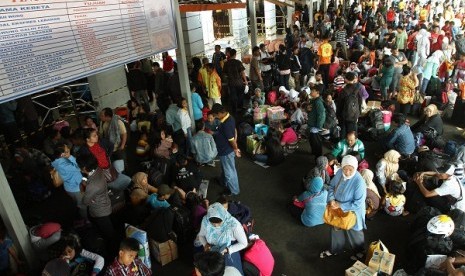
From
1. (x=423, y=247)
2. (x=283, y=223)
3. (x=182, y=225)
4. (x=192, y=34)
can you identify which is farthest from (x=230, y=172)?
(x=192, y=34)

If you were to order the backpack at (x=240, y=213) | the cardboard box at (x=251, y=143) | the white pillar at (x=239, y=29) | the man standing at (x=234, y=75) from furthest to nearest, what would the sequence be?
the white pillar at (x=239, y=29) < the man standing at (x=234, y=75) < the cardboard box at (x=251, y=143) < the backpack at (x=240, y=213)

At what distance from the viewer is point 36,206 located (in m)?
6.24

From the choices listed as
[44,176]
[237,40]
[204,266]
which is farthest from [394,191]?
[237,40]

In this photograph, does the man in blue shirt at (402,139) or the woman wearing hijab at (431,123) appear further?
the woman wearing hijab at (431,123)

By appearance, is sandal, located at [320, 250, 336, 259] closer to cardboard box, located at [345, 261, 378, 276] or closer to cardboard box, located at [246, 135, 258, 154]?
cardboard box, located at [345, 261, 378, 276]

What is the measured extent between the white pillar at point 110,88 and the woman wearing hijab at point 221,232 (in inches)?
236

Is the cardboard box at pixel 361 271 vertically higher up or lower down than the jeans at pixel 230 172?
lower down

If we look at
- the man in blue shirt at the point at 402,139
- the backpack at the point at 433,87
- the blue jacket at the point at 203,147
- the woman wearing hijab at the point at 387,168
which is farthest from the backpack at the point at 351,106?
the backpack at the point at 433,87

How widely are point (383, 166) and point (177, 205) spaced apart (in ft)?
10.7

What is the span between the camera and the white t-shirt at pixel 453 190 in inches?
183

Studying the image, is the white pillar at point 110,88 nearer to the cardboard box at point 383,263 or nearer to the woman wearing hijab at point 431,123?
the woman wearing hijab at point 431,123

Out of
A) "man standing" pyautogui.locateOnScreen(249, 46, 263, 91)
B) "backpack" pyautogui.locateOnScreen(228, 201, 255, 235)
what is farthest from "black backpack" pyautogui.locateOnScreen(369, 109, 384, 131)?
"backpack" pyautogui.locateOnScreen(228, 201, 255, 235)

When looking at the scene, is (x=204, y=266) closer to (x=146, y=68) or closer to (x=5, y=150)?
(x=5, y=150)

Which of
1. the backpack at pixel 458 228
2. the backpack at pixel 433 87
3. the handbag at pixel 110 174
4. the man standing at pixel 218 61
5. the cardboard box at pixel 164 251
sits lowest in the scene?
the cardboard box at pixel 164 251
